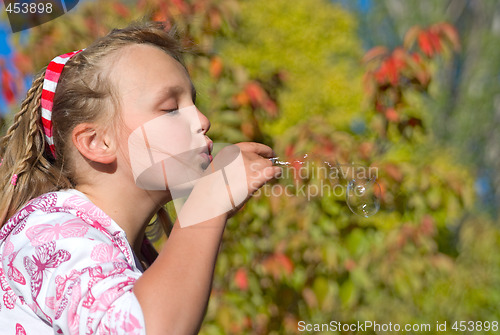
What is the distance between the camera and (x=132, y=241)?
1214 mm

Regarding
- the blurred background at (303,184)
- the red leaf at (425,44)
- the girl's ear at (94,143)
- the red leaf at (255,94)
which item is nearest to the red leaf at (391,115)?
the blurred background at (303,184)

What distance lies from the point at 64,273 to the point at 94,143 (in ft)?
1.13

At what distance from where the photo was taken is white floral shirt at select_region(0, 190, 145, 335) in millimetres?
850

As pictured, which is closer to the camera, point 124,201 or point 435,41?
point 124,201

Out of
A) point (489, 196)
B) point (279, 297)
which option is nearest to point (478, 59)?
point (489, 196)

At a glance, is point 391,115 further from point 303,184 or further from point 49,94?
point 49,94

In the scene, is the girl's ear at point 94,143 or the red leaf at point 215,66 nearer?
the girl's ear at point 94,143

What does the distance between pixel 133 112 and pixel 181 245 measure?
325 mm

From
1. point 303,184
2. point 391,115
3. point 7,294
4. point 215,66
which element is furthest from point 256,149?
point 391,115

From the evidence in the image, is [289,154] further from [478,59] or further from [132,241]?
[478,59]

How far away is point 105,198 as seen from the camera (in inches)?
45.5

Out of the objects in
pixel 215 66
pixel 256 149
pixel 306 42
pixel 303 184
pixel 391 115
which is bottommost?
pixel 306 42

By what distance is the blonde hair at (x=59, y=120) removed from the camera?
119cm

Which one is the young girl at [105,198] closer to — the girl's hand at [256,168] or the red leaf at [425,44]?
the girl's hand at [256,168]
